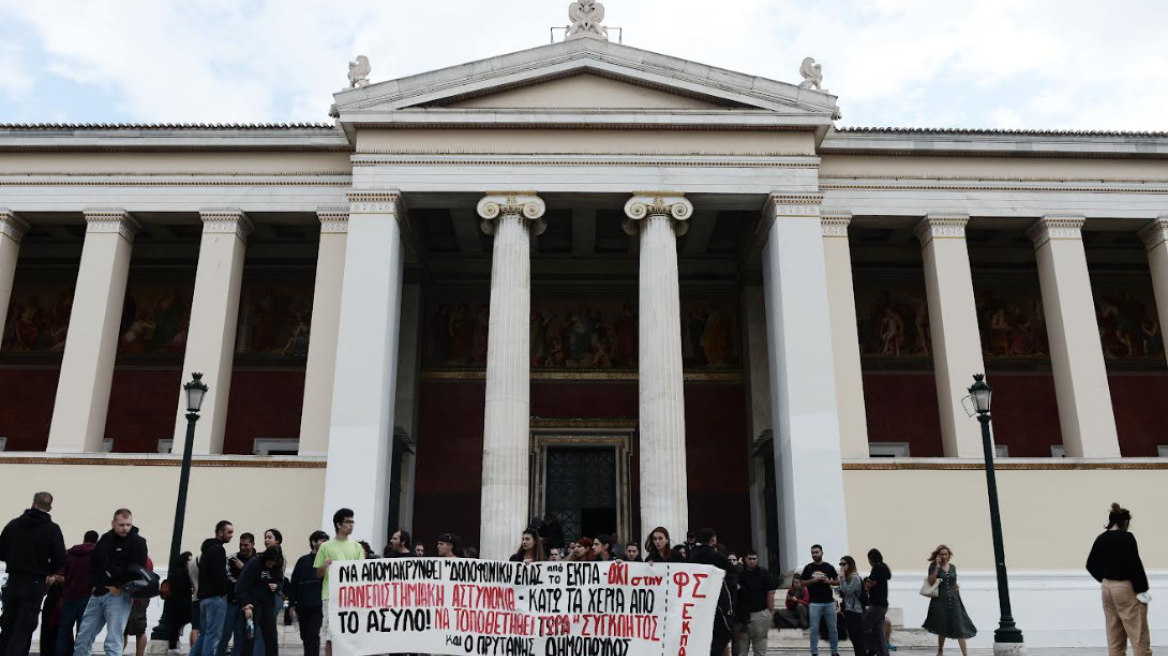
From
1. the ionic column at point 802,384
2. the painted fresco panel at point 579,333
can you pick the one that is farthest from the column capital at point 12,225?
the ionic column at point 802,384

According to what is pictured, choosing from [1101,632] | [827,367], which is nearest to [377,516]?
[827,367]

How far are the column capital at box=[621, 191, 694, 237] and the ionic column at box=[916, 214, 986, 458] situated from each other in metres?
5.04

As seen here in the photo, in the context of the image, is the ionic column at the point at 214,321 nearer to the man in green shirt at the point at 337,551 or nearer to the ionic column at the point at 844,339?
the man in green shirt at the point at 337,551

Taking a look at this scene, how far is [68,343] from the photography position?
60.0ft

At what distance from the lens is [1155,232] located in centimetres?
1933

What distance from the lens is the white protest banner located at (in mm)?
8953

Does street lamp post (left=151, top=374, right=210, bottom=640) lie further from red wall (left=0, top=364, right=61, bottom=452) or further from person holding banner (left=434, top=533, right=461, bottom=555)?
red wall (left=0, top=364, right=61, bottom=452)

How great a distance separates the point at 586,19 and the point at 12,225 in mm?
12539

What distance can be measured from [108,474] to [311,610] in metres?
9.79

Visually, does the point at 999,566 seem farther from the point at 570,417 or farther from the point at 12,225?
the point at 12,225

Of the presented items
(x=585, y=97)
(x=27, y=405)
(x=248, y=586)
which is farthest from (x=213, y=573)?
(x=27, y=405)

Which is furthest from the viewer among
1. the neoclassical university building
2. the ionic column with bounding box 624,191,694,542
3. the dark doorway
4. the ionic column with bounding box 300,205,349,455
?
the dark doorway

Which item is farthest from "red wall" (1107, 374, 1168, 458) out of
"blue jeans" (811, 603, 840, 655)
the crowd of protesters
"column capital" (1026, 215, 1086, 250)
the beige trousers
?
the beige trousers

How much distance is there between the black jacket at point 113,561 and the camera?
9.14m
